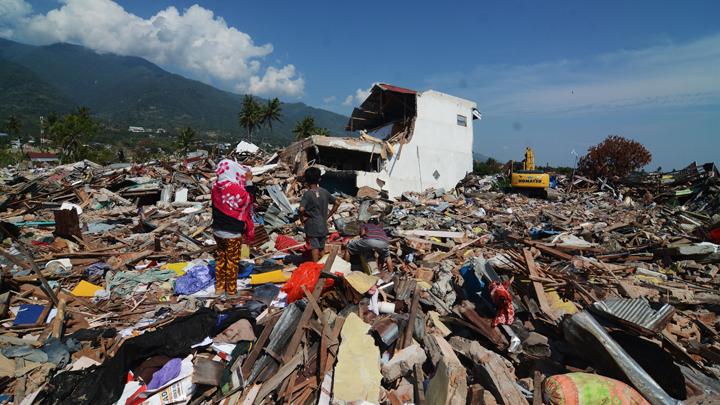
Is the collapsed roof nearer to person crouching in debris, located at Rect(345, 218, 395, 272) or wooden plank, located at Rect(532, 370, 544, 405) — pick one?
person crouching in debris, located at Rect(345, 218, 395, 272)

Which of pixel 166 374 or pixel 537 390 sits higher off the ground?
pixel 537 390

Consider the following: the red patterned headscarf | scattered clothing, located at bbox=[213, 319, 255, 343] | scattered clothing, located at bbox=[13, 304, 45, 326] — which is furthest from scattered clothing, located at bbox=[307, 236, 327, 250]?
scattered clothing, located at bbox=[13, 304, 45, 326]

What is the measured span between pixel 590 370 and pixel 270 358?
2911 millimetres

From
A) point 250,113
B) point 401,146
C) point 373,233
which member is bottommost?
point 373,233

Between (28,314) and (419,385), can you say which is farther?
(28,314)

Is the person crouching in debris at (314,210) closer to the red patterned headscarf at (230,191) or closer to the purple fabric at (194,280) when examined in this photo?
the red patterned headscarf at (230,191)

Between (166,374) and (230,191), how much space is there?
2134 millimetres

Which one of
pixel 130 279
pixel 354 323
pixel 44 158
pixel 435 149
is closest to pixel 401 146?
pixel 435 149

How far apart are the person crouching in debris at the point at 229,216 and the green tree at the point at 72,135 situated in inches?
1902

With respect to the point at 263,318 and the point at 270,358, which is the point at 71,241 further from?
the point at 270,358

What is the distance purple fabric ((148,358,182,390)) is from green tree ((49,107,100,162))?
49.5 m

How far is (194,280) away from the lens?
4.88 m

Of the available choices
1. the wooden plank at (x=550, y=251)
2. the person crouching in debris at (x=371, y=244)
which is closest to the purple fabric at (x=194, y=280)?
the person crouching in debris at (x=371, y=244)

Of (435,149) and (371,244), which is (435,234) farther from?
(435,149)
